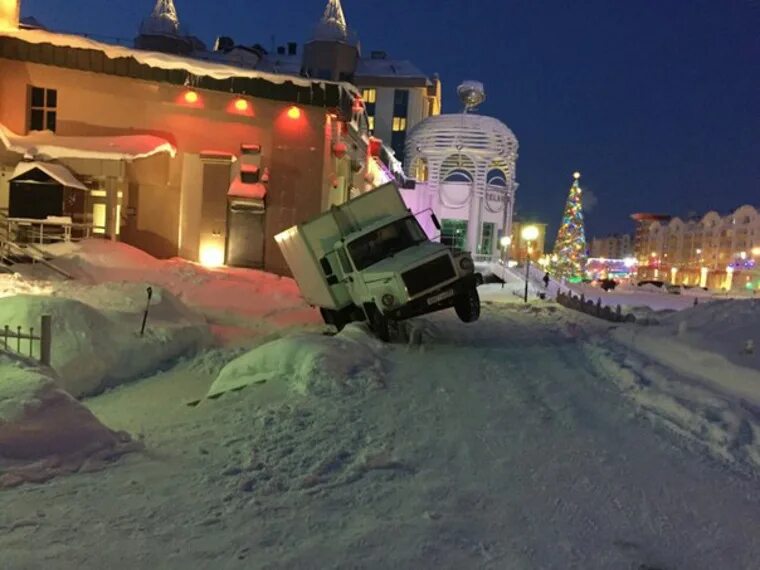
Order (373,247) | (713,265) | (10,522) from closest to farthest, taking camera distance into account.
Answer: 1. (10,522)
2. (373,247)
3. (713,265)

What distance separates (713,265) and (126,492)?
330 ft

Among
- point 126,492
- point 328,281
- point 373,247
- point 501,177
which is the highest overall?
point 501,177

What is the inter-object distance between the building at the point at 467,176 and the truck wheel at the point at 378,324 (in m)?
32.7

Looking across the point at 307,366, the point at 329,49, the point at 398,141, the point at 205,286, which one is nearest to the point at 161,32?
the point at 329,49

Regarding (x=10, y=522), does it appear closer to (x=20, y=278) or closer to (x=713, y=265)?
(x=20, y=278)

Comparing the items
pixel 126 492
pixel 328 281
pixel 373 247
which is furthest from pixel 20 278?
pixel 126 492

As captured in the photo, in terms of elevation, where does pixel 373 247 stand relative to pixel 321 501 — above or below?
above

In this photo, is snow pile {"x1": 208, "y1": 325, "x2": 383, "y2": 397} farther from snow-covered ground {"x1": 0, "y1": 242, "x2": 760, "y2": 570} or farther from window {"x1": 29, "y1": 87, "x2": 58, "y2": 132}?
window {"x1": 29, "y1": 87, "x2": 58, "y2": 132}

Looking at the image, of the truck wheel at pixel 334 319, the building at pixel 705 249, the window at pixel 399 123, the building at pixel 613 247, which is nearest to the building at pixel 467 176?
the window at pixel 399 123

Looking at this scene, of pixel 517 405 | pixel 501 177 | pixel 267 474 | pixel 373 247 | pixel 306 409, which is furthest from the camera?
pixel 501 177

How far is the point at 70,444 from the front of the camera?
5.91 m

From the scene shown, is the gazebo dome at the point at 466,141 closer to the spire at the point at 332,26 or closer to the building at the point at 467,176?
the building at the point at 467,176

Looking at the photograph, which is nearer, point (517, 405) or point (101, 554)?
point (101, 554)

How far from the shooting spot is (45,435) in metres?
5.84
